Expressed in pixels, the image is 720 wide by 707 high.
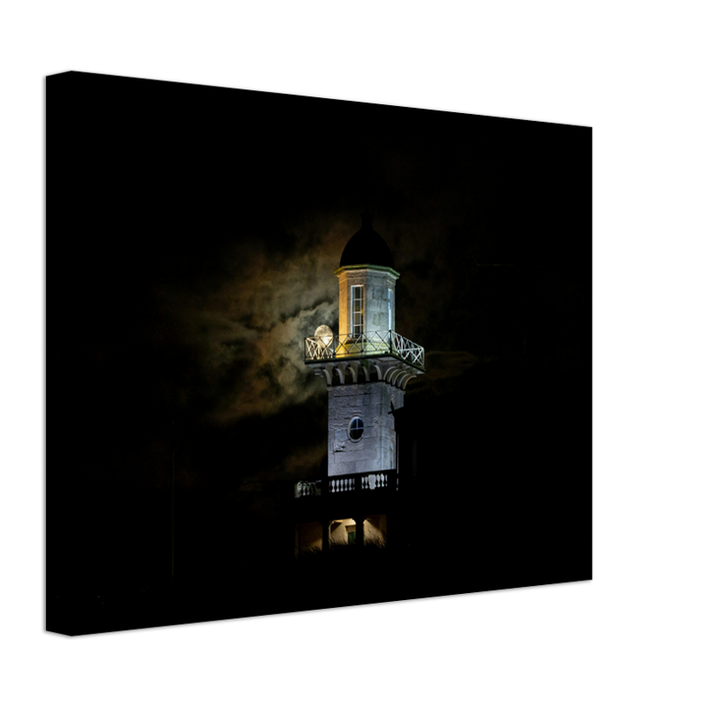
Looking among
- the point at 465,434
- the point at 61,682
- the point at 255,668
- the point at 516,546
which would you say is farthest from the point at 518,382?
the point at 61,682

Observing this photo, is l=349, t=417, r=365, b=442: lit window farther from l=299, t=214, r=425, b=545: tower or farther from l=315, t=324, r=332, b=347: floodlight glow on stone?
l=315, t=324, r=332, b=347: floodlight glow on stone

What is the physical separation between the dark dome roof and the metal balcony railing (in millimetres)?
3071

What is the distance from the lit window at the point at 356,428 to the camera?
70000 mm

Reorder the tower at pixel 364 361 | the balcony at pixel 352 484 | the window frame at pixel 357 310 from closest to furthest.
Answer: the balcony at pixel 352 484 → the tower at pixel 364 361 → the window frame at pixel 357 310

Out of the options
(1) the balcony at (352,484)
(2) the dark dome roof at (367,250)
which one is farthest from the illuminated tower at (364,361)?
(1) the balcony at (352,484)

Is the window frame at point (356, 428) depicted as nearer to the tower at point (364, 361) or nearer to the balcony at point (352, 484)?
the tower at point (364, 361)

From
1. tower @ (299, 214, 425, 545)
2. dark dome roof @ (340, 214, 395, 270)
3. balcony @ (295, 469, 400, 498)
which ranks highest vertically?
dark dome roof @ (340, 214, 395, 270)

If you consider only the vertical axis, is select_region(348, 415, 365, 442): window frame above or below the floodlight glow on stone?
below

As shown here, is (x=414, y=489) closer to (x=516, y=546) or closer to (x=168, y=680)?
(x=516, y=546)

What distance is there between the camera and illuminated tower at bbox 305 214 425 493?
229ft

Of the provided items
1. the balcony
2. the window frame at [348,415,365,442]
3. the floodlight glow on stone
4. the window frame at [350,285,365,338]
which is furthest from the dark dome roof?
the balcony

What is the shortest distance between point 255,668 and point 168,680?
319 centimetres

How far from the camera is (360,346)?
232ft

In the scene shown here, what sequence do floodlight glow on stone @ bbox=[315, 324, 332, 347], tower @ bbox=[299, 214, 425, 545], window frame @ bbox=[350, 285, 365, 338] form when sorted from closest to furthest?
tower @ bbox=[299, 214, 425, 545] < floodlight glow on stone @ bbox=[315, 324, 332, 347] < window frame @ bbox=[350, 285, 365, 338]
